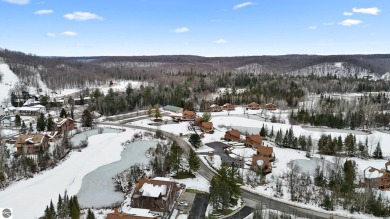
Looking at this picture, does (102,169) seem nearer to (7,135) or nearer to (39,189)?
(39,189)

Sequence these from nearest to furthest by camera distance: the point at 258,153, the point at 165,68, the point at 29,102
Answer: the point at 258,153 < the point at 29,102 < the point at 165,68

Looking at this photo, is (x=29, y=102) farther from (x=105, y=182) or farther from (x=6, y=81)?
(x=105, y=182)

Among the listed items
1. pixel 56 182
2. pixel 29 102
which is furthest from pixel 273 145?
pixel 29 102

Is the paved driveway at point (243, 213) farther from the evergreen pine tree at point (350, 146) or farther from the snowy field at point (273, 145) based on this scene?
the evergreen pine tree at point (350, 146)

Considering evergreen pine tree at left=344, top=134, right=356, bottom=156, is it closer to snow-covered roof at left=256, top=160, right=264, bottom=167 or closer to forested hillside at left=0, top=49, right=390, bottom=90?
snow-covered roof at left=256, top=160, right=264, bottom=167

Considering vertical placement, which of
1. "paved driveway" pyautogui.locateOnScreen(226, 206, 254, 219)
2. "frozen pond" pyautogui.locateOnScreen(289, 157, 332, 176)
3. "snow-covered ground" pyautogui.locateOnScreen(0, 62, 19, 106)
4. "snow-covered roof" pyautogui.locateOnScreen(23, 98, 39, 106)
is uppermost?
"snow-covered ground" pyautogui.locateOnScreen(0, 62, 19, 106)

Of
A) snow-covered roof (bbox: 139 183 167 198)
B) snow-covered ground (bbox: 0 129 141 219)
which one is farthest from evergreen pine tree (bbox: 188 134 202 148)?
snow-covered roof (bbox: 139 183 167 198)
